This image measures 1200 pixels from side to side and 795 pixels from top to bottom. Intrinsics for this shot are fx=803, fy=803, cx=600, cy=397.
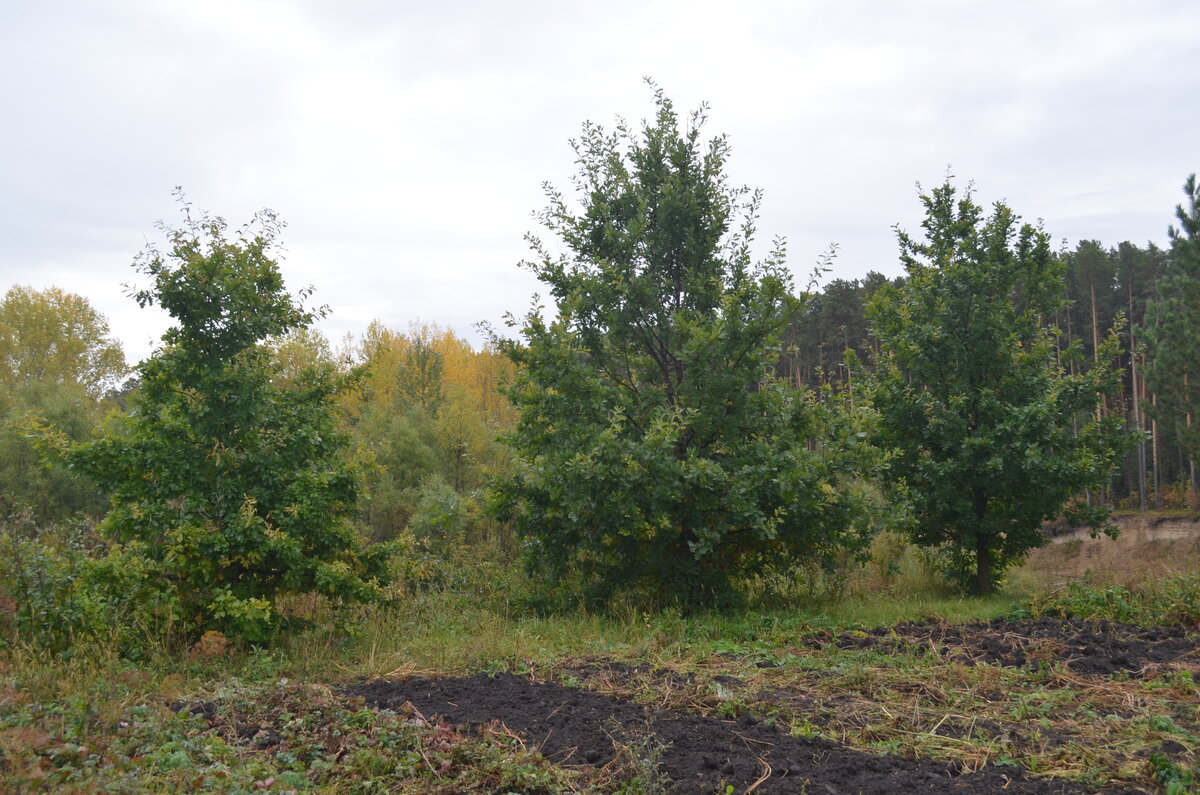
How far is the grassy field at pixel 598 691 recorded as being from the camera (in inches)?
175

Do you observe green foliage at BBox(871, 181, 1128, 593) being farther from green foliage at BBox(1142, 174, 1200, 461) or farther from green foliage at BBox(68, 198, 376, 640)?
green foliage at BBox(1142, 174, 1200, 461)

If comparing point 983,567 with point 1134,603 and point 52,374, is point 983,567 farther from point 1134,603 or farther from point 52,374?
point 52,374

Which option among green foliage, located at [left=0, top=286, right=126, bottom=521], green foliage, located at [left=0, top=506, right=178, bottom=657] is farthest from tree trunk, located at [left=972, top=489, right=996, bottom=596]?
green foliage, located at [left=0, top=286, right=126, bottom=521]

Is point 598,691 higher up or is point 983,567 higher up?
point 598,691

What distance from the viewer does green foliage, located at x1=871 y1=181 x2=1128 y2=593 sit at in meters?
12.2

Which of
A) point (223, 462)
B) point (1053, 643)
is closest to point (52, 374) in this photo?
point (223, 462)

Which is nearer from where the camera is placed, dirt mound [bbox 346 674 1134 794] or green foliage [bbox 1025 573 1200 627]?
dirt mound [bbox 346 674 1134 794]

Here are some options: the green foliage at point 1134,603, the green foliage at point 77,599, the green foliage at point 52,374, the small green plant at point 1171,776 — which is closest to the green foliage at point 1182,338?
the green foliage at point 1134,603

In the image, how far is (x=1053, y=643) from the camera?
25.5 feet

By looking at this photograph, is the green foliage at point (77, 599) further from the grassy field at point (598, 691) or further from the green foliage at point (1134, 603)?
the green foliage at point (1134, 603)

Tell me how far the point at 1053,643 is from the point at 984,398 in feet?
18.3

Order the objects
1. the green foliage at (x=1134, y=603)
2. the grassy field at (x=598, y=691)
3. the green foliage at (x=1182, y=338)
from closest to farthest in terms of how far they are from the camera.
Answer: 1. the grassy field at (x=598, y=691)
2. the green foliage at (x=1134, y=603)
3. the green foliage at (x=1182, y=338)

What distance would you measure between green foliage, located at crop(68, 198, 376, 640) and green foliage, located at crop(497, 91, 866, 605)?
304 centimetres

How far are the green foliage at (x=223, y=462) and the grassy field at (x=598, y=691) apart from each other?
2.56 feet
